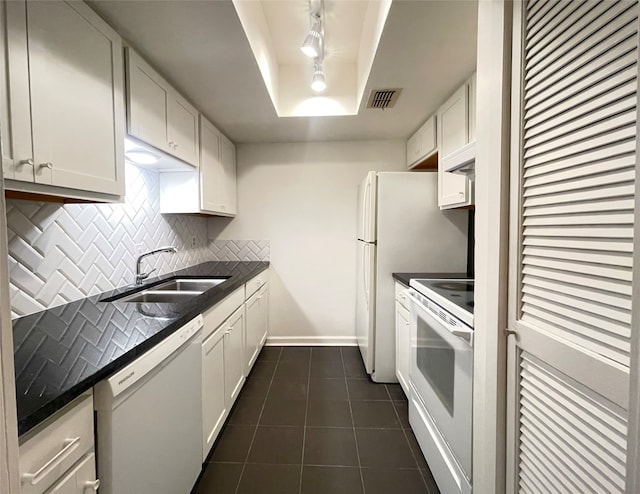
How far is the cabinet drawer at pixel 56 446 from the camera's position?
623 mm

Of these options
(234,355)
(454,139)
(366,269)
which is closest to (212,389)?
(234,355)

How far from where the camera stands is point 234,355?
80.1 inches

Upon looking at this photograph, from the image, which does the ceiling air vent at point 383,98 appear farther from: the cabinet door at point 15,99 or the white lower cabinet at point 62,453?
the white lower cabinet at point 62,453

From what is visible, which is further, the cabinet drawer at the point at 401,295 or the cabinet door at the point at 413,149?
the cabinet door at the point at 413,149

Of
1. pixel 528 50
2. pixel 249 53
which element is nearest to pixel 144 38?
pixel 249 53

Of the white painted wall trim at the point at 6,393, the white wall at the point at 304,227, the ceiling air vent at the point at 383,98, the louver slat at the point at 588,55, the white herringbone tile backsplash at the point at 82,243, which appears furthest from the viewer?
the white wall at the point at 304,227

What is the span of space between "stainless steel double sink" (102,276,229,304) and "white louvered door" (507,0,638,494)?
1.72 metres

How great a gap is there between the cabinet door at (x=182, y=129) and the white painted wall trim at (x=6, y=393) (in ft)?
5.22

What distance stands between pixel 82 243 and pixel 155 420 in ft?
3.44

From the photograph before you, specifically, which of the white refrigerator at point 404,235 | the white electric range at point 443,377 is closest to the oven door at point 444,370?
the white electric range at point 443,377

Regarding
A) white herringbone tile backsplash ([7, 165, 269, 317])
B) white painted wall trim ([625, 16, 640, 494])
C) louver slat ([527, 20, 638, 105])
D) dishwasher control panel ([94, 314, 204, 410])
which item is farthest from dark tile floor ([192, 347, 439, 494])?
louver slat ([527, 20, 638, 105])

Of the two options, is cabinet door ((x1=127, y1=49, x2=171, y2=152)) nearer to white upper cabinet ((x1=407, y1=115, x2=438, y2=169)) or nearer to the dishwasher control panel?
the dishwasher control panel

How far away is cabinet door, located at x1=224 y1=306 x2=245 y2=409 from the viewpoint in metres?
1.88

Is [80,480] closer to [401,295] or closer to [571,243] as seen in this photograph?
[571,243]
